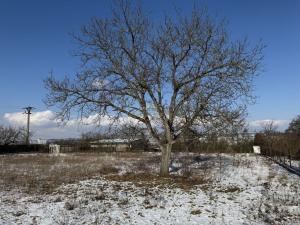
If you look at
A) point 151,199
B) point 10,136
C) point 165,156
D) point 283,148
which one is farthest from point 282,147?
point 10,136

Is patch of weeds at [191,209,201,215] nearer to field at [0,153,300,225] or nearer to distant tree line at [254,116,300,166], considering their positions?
field at [0,153,300,225]

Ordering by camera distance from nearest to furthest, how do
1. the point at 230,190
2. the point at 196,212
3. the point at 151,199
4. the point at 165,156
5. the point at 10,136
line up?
1. the point at 196,212
2. the point at 151,199
3. the point at 230,190
4. the point at 165,156
5. the point at 10,136

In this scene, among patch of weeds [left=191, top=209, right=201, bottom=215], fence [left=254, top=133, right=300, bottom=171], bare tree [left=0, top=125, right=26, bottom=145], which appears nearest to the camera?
patch of weeds [left=191, top=209, right=201, bottom=215]

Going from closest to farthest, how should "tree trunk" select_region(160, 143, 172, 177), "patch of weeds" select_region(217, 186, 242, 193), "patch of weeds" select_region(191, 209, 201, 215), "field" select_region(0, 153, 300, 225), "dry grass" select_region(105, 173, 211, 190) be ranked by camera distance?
"field" select_region(0, 153, 300, 225) → "patch of weeds" select_region(191, 209, 201, 215) → "patch of weeds" select_region(217, 186, 242, 193) → "dry grass" select_region(105, 173, 211, 190) → "tree trunk" select_region(160, 143, 172, 177)

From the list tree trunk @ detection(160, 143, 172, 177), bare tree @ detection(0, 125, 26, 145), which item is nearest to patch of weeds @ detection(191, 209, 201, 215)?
tree trunk @ detection(160, 143, 172, 177)

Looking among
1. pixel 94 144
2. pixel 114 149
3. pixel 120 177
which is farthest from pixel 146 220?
pixel 94 144

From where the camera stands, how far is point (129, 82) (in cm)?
1755

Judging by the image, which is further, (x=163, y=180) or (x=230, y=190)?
(x=163, y=180)

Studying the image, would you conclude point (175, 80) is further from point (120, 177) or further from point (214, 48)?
point (120, 177)

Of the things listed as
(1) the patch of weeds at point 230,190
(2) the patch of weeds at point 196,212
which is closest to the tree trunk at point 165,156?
(1) the patch of weeds at point 230,190

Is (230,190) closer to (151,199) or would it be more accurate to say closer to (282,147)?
(151,199)

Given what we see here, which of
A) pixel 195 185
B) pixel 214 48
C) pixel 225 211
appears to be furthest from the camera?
pixel 214 48

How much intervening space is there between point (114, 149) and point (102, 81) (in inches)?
1292

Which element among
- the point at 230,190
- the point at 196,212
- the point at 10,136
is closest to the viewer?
the point at 196,212
